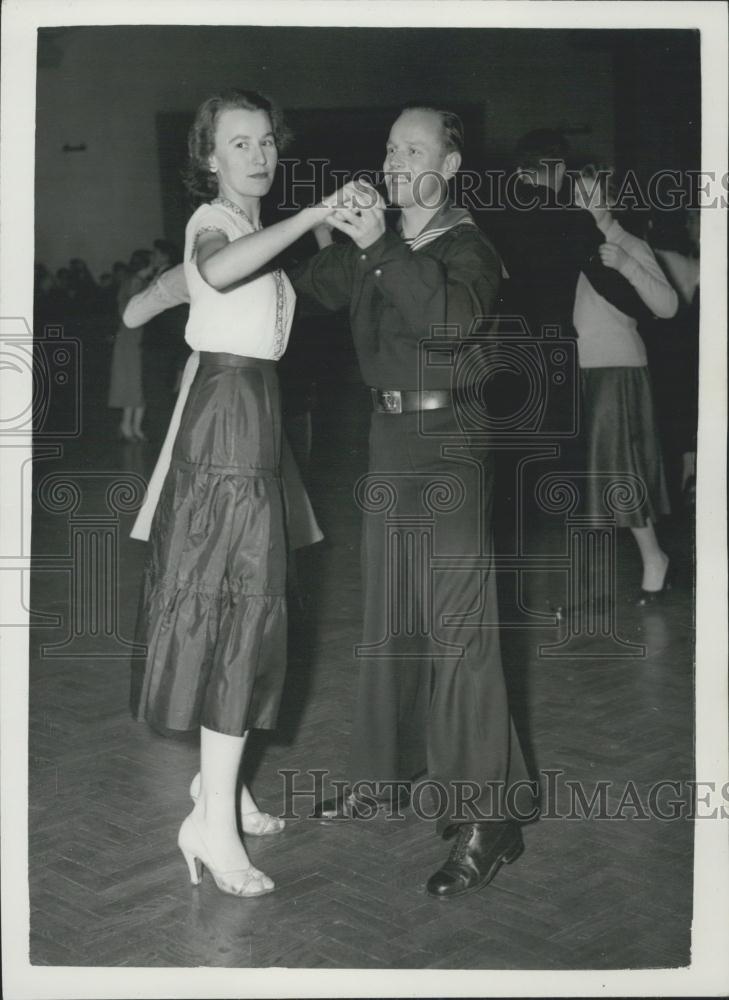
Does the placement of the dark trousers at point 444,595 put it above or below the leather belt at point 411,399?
below

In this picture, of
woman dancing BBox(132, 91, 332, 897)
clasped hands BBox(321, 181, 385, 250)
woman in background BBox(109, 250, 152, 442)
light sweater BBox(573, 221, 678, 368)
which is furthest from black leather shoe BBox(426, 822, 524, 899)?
woman in background BBox(109, 250, 152, 442)

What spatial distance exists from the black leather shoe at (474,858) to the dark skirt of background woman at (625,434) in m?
2.50

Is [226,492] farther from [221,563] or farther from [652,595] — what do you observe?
[652,595]

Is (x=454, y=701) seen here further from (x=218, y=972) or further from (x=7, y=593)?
(x=7, y=593)

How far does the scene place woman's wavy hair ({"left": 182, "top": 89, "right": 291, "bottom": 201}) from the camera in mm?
2551

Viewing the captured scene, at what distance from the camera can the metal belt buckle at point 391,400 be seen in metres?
2.78

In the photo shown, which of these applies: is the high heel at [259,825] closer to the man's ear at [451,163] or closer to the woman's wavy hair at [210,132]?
the woman's wavy hair at [210,132]

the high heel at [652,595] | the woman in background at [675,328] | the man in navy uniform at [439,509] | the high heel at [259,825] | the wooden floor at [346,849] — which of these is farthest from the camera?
the high heel at [652,595]

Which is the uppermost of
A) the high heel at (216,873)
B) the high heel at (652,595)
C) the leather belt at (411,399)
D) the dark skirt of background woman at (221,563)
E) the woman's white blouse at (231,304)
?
the woman's white blouse at (231,304)

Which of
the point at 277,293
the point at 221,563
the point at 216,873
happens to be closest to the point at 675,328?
the point at 277,293

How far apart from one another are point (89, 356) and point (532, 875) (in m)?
10.7

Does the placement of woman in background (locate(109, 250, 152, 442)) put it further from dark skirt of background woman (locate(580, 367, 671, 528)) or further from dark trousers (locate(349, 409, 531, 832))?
dark trousers (locate(349, 409, 531, 832))

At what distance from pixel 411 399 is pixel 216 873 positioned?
1.26m

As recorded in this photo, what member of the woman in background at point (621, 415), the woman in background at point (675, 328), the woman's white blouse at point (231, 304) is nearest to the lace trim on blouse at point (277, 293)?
the woman's white blouse at point (231, 304)
